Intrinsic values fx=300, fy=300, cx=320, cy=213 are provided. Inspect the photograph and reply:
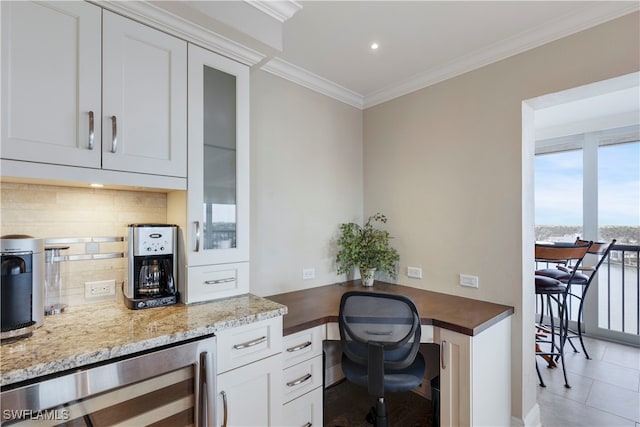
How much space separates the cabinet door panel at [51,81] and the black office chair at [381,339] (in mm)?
1529

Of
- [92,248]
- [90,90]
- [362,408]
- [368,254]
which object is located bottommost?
[362,408]

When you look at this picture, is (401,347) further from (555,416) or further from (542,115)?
(542,115)

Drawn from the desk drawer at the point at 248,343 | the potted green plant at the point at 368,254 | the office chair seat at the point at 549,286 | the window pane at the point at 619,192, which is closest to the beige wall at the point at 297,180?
the potted green plant at the point at 368,254

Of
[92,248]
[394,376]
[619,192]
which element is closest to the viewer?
[92,248]

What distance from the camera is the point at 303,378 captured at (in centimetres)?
179

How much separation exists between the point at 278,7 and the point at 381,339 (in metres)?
2.01

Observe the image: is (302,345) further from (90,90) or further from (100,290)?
(90,90)

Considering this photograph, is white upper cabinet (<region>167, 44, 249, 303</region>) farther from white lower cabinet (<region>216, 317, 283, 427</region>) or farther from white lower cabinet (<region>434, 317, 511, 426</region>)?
white lower cabinet (<region>434, 317, 511, 426</region>)

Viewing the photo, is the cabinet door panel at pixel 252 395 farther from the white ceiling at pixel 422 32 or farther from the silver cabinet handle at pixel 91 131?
the white ceiling at pixel 422 32

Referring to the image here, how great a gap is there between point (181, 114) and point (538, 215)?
4.81 m

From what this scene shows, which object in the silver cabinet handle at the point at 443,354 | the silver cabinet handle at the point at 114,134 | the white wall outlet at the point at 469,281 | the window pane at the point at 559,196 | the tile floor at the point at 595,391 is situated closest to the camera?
the silver cabinet handle at the point at 114,134

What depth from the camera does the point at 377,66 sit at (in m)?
2.47

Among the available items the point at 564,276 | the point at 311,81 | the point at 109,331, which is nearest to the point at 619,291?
the point at 564,276

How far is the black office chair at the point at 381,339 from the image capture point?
5.52ft
